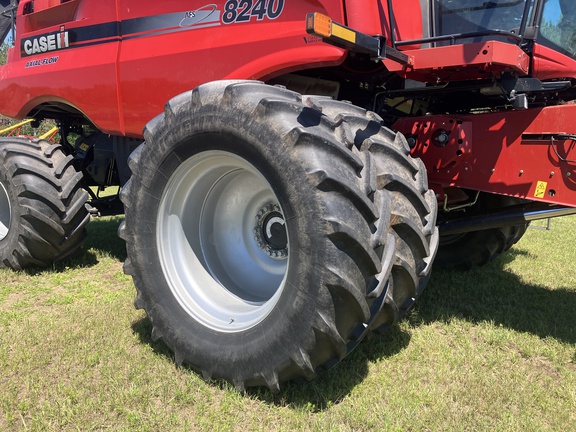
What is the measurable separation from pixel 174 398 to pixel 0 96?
12.6 feet

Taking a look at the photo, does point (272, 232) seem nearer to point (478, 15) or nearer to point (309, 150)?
point (309, 150)

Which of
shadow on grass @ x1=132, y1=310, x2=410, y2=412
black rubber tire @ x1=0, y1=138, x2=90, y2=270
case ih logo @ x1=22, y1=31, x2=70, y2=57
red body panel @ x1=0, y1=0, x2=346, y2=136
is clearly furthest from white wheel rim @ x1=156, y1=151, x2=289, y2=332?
case ih logo @ x1=22, y1=31, x2=70, y2=57

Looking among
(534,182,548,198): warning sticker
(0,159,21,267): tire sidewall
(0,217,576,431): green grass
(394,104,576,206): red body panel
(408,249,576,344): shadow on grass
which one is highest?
(394,104,576,206): red body panel

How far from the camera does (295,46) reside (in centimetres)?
273

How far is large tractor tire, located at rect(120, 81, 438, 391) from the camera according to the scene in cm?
202

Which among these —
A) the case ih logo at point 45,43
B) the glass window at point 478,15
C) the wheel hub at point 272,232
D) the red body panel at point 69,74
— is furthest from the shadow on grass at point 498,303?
the case ih logo at point 45,43

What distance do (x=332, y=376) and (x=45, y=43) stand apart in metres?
3.66

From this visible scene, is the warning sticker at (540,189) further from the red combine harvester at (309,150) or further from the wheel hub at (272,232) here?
the wheel hub at (272,232)

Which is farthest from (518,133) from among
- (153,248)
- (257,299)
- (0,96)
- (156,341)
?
(0,96)

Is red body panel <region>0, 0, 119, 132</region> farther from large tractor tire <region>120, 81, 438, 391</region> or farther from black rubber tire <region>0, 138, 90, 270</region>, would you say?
large tractor tire <region>120, 81, 438, 391</region>

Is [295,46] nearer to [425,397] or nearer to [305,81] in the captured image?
[305,81]

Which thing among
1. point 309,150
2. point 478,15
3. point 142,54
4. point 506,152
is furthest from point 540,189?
point 142,54

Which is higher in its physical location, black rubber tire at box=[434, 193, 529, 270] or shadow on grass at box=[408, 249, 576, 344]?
black rubber tire at box=[434, 193, 529, 270]

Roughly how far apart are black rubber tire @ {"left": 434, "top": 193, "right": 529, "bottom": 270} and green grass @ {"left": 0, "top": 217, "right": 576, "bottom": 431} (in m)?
0.44
